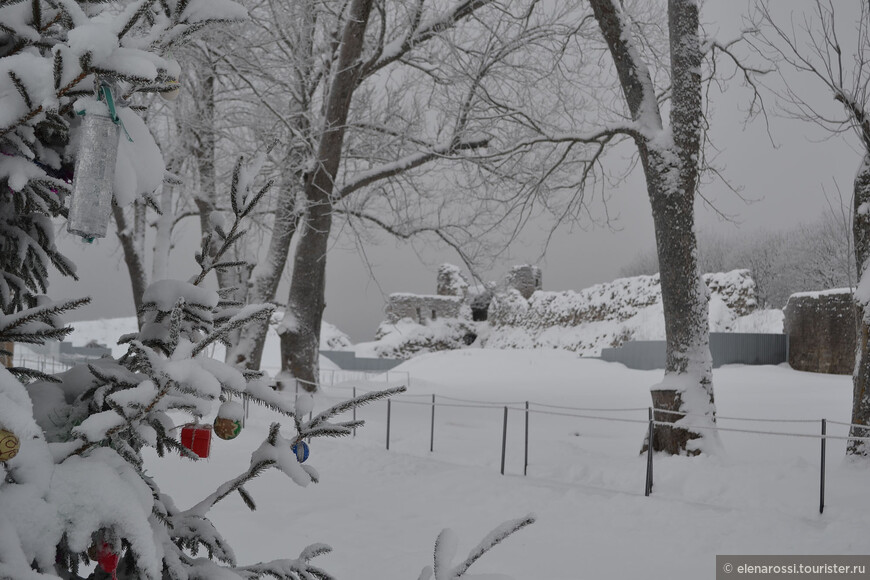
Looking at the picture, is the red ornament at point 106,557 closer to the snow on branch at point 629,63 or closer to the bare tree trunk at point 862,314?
the bare tree trunk at point 862,314

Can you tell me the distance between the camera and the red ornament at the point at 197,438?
1.77 metres

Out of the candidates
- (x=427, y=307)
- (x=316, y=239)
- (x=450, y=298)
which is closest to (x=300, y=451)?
(x=316, y=239)

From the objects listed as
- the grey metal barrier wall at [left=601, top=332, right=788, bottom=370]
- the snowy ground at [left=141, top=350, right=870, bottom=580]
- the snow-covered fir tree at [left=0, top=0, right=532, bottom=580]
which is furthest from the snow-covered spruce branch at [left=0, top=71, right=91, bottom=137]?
the grey metal barrier wall at [left=601, top=332, right=788, bottom=370]

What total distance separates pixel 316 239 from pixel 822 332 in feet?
44.4

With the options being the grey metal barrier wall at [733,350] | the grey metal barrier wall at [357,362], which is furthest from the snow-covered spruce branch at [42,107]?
the grey metal barrier wall at [357,362]

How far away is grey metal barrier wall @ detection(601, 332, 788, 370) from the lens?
19.4 meters

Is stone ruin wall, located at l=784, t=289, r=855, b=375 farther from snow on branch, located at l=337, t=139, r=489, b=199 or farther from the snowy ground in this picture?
snow on branch, located at l=337, t=139, r=489, b=199

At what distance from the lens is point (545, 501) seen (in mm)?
6008

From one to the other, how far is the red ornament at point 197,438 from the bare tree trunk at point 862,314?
25.2 ft

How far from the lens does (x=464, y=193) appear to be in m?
12.1

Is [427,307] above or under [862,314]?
above

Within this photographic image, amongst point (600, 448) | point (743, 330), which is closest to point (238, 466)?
point (600, 448)

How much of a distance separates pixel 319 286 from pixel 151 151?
36.4ft

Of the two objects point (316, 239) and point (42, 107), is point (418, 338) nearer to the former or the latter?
point (316, 239)
